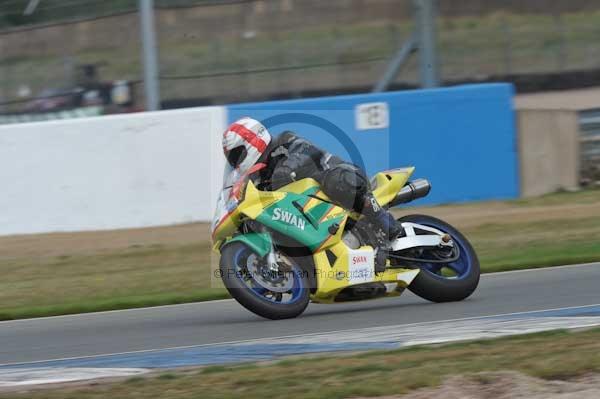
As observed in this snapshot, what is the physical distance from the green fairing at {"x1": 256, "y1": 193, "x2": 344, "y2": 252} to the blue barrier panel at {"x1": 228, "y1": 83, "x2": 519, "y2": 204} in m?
5.91

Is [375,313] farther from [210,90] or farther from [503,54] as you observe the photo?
[503,54]

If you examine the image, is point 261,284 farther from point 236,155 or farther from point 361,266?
point 236,155

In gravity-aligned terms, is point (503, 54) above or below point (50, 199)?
above

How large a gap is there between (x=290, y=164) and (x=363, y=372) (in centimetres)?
234

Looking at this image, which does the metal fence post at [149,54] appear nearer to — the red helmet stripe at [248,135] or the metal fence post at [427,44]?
the metal fence post at [427,44]

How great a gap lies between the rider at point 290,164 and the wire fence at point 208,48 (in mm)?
7666

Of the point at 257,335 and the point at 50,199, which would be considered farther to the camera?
the point at 50,199

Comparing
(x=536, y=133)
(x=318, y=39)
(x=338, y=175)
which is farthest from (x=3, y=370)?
(x=318, y=39)

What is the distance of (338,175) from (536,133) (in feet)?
23.4

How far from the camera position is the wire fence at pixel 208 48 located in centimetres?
1611

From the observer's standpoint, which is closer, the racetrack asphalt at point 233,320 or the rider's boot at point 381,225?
the racetrack asphalt at point 233,320

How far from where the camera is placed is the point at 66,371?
677 centimetres

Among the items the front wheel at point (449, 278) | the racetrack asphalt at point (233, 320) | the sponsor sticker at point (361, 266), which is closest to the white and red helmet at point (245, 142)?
the sponsor sticker at point (361, 266)

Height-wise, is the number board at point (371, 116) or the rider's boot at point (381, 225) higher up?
the number board at point (371, 116)
